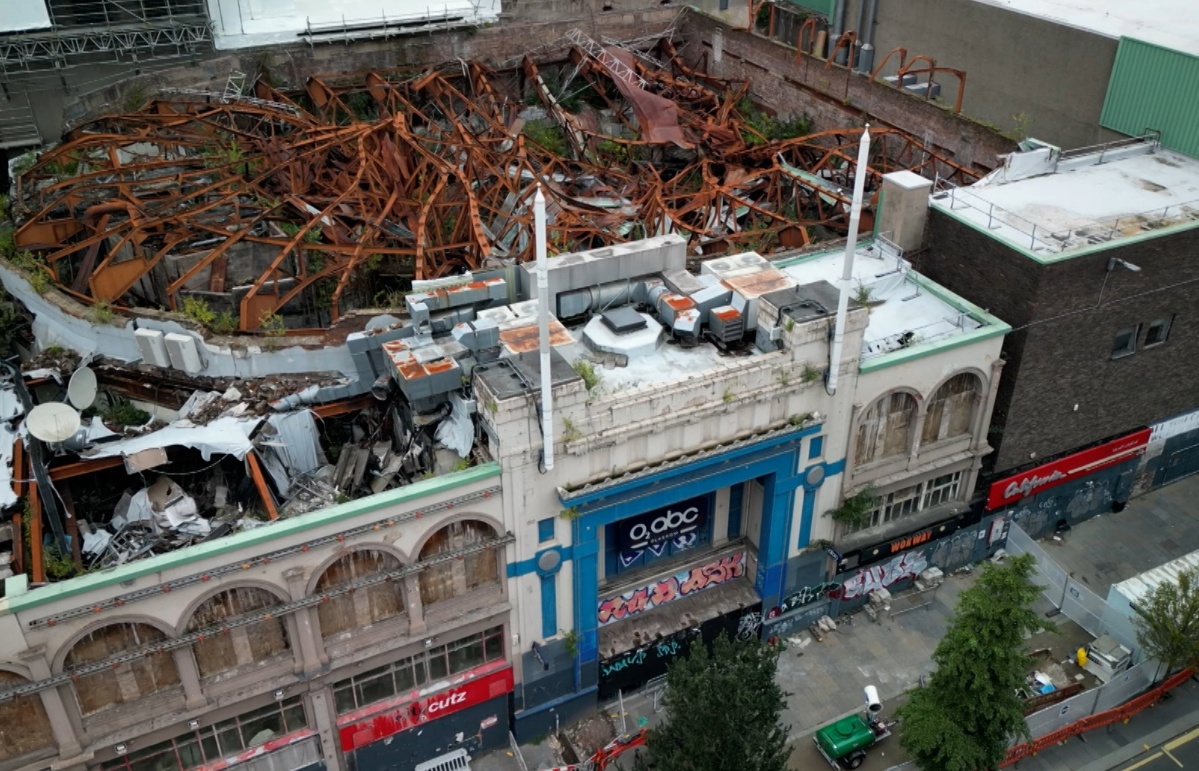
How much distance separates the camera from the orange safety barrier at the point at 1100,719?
1091 inches

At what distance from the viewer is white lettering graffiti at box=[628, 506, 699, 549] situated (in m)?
27.6

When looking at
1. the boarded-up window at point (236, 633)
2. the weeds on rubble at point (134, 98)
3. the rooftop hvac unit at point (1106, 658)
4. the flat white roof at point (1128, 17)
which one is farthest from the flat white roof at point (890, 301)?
the weeds on rubble at point (134, 98)

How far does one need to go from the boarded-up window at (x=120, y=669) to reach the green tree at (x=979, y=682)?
18128 millimetres

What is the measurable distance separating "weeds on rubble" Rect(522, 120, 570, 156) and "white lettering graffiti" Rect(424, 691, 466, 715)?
24.1 metres

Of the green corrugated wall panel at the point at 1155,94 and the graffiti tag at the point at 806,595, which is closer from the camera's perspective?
the graffiti tag at the point at 806,595

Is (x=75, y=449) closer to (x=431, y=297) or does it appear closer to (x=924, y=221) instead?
(x=431, y=297)

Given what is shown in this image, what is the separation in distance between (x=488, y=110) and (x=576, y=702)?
28106 millimetres

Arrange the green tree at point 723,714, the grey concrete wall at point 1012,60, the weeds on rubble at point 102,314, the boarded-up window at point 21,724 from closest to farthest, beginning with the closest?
the boarded-up window at point 21,724 → the green tree at point 723,714 → the weeds on rubble at point 102,314 → the grey concrete wall at point 1012,60

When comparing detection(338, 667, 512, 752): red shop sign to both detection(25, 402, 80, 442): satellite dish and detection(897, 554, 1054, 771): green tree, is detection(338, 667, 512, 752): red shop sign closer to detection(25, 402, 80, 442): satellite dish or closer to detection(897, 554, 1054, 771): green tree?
detection(25, 402, 80, 442): satellite dish

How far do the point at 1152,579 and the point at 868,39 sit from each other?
3230 cm

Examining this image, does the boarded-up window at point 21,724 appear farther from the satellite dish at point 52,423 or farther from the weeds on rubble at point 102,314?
the weeds on rubble at point 102,314

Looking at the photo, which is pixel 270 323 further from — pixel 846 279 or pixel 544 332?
pixel 846 279

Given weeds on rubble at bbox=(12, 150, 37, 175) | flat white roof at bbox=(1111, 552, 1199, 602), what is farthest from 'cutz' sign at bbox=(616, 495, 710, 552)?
weeds on rubble at bbox=(12, 150, 37, 175)

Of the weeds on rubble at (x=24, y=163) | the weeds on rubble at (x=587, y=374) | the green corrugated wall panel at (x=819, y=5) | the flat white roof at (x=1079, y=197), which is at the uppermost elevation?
the green corrugated wall panel at (x=819, y=5)
